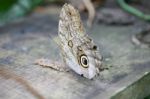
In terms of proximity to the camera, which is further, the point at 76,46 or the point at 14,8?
the point at 14,8

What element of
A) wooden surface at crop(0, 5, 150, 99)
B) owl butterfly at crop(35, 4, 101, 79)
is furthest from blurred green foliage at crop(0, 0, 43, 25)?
owl butterfly at crop(35, 4, 101, 79)

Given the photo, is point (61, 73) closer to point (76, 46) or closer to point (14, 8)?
point (76, 46)

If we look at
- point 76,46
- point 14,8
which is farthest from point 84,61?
point 14,8

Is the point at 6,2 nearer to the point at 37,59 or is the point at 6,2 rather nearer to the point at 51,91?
the point at 37,59

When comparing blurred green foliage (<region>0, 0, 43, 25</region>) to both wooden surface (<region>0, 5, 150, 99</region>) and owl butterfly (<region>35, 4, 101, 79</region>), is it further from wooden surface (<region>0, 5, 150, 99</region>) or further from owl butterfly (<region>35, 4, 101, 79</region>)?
owl butterfly (<region>35, 4, 101, 79</region>)

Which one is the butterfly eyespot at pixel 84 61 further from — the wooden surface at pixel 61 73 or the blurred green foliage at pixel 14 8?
the blurred green foliage at pixel 14 8

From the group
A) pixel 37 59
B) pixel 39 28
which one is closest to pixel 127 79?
pixel 37 59
